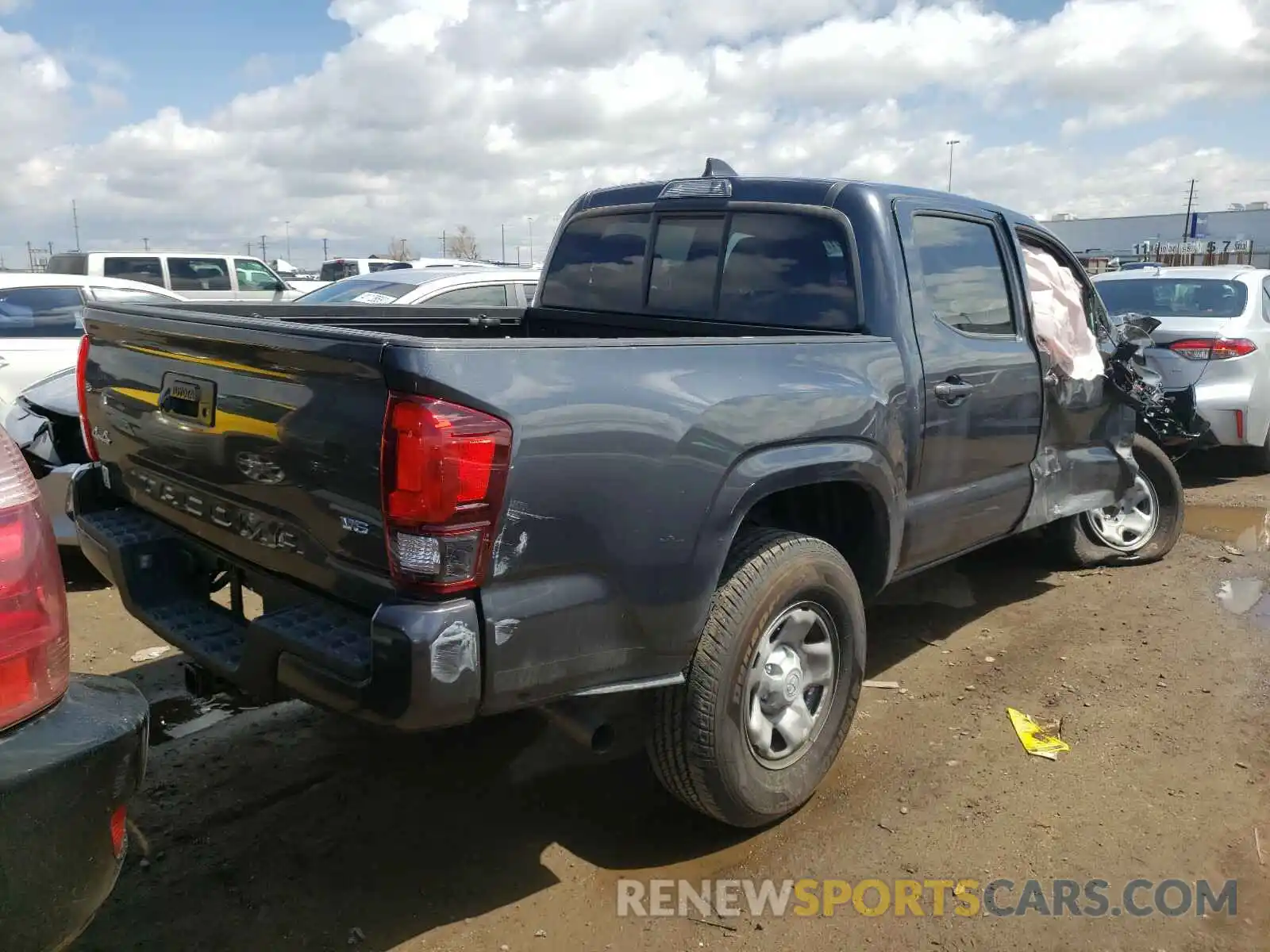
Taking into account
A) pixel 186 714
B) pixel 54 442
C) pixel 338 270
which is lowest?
pixel 186 714

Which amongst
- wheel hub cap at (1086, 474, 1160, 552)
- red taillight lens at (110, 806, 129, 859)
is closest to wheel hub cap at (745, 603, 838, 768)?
red taillight lens at (110, 806, 129, 859)

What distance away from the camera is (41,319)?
7.12m

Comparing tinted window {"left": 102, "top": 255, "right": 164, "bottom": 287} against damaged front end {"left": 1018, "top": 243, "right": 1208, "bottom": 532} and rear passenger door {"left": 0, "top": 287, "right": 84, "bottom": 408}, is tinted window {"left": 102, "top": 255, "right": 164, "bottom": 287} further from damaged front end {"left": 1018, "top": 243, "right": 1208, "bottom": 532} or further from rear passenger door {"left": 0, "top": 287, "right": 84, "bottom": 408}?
damaged front end {"left": 1018, "top": 243, "right": 1208, "bottom": 532}

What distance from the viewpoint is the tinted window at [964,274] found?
12.5ft

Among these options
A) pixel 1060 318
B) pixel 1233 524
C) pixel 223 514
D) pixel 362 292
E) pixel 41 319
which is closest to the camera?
pixel 223 514

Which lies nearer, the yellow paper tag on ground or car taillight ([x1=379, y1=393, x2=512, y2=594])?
car taillight ([x1=379, y1=393, x2=512, y2=594])

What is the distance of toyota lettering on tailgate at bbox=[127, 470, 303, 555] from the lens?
2598 millimetres

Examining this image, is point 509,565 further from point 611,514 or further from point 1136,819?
point 1136,819

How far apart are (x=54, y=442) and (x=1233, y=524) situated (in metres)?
7.38

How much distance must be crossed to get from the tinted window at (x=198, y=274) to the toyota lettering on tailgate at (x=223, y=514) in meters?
15.7

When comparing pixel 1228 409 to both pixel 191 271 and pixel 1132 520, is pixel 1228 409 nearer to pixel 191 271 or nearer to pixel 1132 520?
pixel 1132 520

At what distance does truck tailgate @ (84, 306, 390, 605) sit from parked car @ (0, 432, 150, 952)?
608 millimetres

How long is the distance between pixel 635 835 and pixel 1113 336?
148 inches

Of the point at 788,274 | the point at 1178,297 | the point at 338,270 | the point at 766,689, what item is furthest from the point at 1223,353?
the point at 338,270
